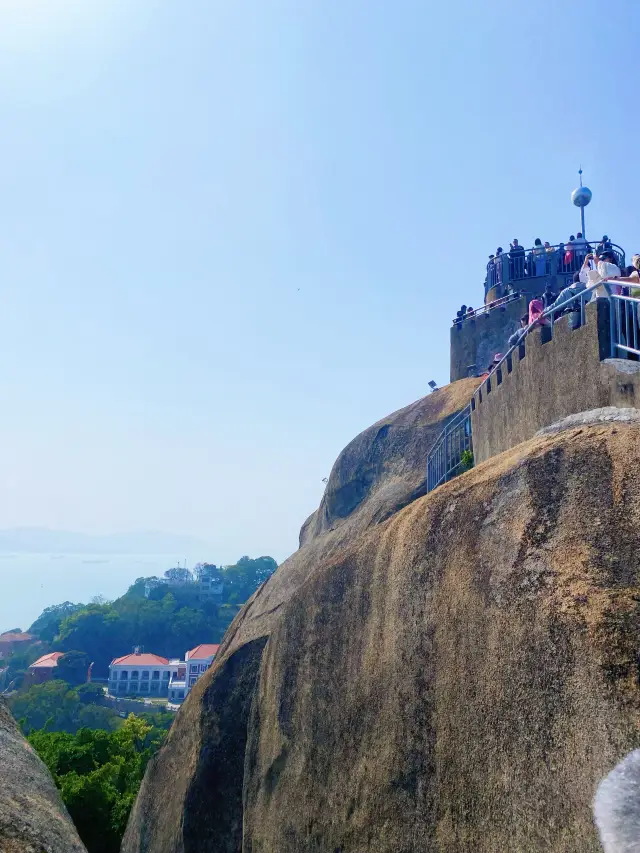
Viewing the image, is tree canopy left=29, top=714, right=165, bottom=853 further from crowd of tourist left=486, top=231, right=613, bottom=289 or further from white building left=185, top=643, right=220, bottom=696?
white building left=185, top=643, right=220, bottom=696

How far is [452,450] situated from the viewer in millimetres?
15523

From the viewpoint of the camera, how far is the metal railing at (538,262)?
76.1 ft

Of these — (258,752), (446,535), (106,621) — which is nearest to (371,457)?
(258,752)

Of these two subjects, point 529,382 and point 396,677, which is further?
point 529,382

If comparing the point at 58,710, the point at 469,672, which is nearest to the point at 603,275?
the point at 469,672

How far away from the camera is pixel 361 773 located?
783 centimetres

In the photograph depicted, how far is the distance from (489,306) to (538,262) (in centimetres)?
228

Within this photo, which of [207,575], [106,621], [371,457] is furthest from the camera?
[207,575]

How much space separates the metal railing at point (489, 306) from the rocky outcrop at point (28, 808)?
65.6ft

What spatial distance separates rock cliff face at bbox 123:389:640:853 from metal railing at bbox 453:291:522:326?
637 inches

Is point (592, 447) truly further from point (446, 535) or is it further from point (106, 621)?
point (106, 621)

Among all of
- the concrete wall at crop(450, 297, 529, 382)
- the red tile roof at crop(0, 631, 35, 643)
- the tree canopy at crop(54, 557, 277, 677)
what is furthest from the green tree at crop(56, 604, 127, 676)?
the concrete wall at crop(450, 297, 529, 382)

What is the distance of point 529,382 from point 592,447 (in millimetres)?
3143

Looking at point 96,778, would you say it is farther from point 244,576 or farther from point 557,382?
point 244,576
